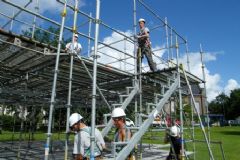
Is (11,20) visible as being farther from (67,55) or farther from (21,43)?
(67,55)

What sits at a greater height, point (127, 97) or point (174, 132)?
point (127, 97)

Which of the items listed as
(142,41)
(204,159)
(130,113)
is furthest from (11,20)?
(130,113)

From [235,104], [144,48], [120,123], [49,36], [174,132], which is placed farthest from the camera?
[235,104]

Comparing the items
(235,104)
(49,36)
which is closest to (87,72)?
(49,36)

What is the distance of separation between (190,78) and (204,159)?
13.9ft

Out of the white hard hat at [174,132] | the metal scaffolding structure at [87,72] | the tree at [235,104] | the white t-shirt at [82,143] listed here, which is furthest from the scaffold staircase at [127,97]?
the tree at [235,104]

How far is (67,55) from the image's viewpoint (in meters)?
6.49

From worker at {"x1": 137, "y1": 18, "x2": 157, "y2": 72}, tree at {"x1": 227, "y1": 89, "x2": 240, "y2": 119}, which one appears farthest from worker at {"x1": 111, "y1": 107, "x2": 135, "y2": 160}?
tree at {"x1": 227, "y1": 89, "x2": 240, "y2": 119}

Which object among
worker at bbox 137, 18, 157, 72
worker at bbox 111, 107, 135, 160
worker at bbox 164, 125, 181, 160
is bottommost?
worker at bbox 164, 125, 181, 160

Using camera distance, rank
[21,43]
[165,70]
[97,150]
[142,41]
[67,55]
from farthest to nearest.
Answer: [142,41]
[165,70]
[67,55]
[21,43]
[97,150]

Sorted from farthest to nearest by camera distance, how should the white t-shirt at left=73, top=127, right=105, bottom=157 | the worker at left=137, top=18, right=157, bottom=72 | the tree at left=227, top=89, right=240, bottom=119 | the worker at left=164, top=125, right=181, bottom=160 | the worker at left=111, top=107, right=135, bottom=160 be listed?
the tree at left=227, top=89, right=240, bottom=119 < the worker at left=164, top=125, right=181, bottom=160 < the worker at left=137, top=18, right=157, bottom=72 < the worker at left=111, top=107, right=135, bottom=160 < the white t-shirt at left=73, top=127, right=105, bottom=157

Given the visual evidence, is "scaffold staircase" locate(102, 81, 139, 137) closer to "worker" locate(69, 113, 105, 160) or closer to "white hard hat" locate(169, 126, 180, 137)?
"white hard hat" locate(169, 126, 180, 137)

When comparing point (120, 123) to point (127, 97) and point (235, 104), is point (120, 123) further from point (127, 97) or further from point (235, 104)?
point (235, 104)

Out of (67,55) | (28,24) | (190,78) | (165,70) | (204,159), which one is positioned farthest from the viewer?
(204,159)
